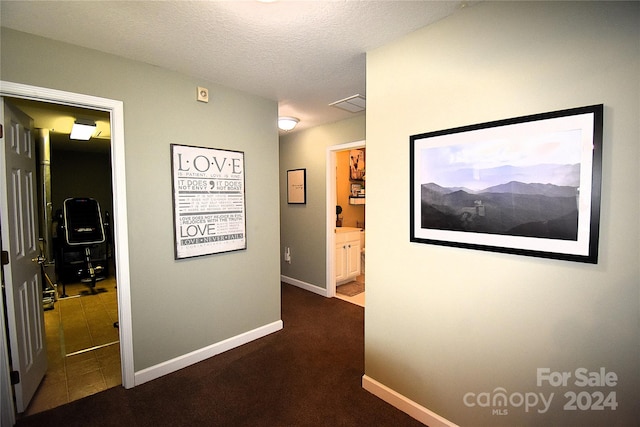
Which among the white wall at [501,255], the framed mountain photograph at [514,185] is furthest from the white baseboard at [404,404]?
the framed mountain photograph at [514,185]

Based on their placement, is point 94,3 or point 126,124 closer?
point 94,3

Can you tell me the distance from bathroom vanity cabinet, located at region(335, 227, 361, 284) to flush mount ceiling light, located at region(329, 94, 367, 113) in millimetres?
1864

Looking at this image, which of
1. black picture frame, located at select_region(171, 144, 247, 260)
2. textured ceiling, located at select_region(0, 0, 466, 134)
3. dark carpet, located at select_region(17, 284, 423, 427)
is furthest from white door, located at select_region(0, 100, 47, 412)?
black picture frame, located at select_region(171, 144, 247, 260)

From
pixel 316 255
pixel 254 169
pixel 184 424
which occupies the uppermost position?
pixel 254 169

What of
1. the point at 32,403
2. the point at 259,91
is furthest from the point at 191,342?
the point at 259,91

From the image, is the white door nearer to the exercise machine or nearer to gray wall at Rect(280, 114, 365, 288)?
the exercise machine

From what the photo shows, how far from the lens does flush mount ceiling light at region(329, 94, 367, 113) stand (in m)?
2.92

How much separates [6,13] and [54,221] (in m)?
5.21

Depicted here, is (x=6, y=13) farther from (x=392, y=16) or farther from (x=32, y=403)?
(x=32, y=403)

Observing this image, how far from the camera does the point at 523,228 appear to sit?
1.37 metres

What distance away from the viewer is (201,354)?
2.49 metres

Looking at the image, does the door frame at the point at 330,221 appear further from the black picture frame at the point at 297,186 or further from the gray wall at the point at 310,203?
the black picture frame at the point at 297,186

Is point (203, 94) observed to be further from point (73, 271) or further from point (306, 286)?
point (73, 271)

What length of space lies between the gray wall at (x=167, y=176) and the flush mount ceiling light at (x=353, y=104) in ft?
2.42
